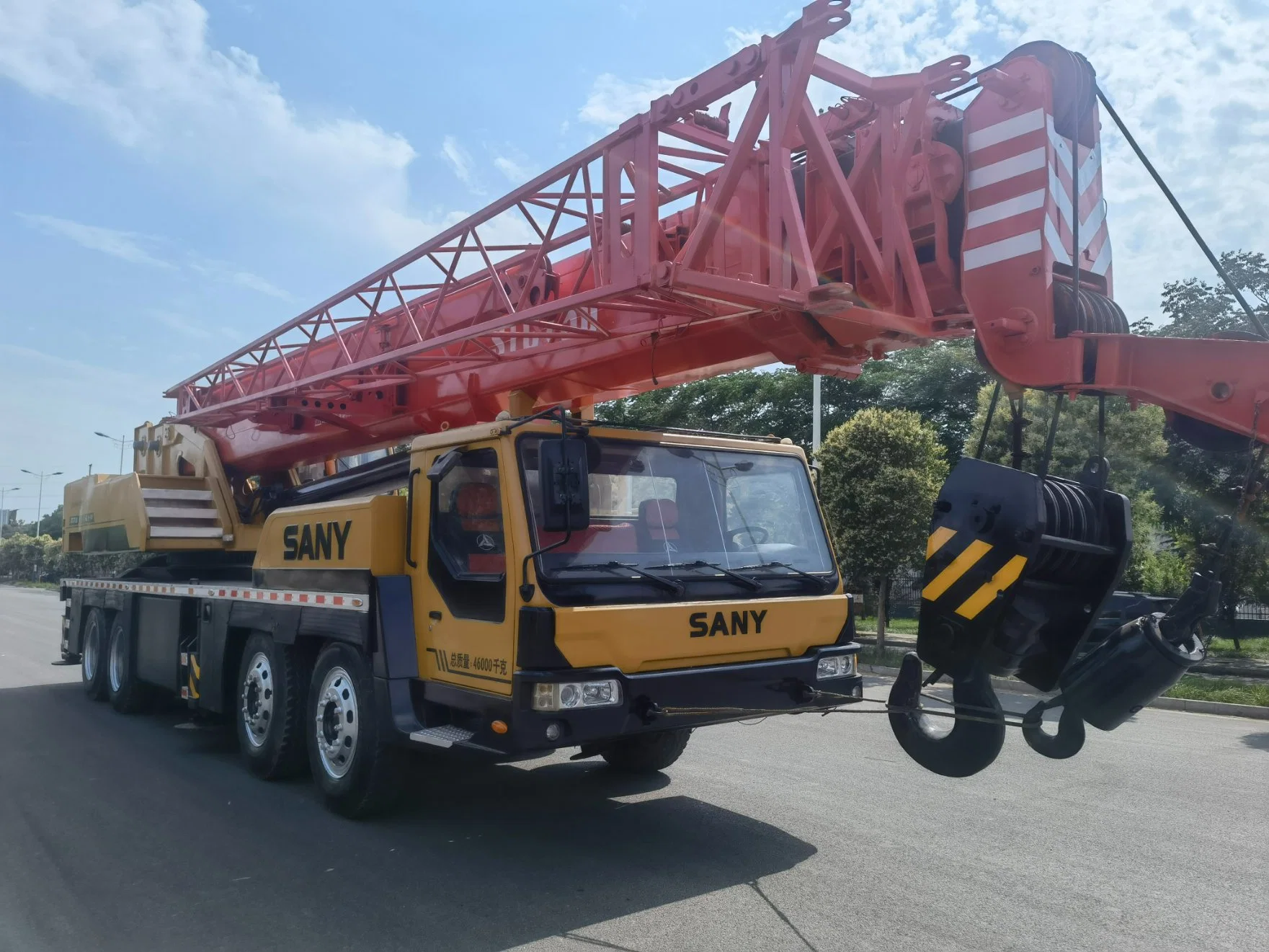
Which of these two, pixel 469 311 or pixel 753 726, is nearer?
pixel 469 311

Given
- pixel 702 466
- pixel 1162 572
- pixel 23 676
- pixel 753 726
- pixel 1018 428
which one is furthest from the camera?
pixel 1162 572

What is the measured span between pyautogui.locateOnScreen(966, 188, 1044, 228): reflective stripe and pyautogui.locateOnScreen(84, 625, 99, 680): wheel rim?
9.97 m

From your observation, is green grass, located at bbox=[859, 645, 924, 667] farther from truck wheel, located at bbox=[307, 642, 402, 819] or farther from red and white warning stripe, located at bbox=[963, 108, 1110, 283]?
red and white warning stripe, located at bbox=[963, 108, 1110, 283]

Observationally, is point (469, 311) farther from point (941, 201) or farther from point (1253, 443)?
point (1253, 443)

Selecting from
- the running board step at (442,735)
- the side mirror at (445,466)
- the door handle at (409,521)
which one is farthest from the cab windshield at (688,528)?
the door handle at (409,521)

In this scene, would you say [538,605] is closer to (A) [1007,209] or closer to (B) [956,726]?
(B) [956,726]

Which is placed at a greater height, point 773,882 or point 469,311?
point 469,311

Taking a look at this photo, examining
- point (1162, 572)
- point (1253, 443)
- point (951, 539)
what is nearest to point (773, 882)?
point (951, 539)

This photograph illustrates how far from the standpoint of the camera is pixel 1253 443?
12.9 feet

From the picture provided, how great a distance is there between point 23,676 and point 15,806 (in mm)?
7945

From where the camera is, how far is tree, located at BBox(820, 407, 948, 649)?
47.3 ft

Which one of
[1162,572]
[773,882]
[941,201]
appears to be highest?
[941,201]

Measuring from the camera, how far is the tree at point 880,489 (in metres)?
14.4

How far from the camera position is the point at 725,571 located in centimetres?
532
